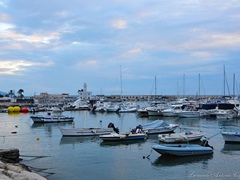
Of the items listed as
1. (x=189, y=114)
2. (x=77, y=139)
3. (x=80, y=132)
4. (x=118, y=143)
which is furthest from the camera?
(x=189, y=114)

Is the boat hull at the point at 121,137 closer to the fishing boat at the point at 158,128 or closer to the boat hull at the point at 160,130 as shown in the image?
the boat hull at the point at 160,130

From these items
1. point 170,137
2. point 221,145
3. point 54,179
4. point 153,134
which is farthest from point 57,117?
point 54,179

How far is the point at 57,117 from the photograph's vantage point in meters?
51.8

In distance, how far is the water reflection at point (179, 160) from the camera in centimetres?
2084

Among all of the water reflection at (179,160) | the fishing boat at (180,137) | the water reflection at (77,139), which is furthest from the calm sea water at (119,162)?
the fishing boat at (180,137)

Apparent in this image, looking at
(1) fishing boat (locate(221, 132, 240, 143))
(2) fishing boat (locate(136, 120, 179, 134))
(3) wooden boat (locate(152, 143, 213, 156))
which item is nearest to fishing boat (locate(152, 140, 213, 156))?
(3) wooden boat (locate(152, 143, 213, 156))

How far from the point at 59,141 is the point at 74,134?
274cm

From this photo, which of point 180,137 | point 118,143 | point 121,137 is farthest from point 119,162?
point 180,137

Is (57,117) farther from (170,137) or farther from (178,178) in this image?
(178,178)

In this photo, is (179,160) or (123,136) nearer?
(179,160)

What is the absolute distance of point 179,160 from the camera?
21.6 m

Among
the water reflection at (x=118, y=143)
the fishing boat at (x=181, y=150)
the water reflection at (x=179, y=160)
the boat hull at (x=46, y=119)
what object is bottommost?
the water reflection at (x=179, y=160)

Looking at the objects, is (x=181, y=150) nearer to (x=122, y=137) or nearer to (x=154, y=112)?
(x=122, y=137)

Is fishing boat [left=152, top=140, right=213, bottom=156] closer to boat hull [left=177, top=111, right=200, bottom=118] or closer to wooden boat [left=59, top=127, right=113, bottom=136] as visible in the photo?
wooden boat [left=59, top=127, right=113, bottom=136]
